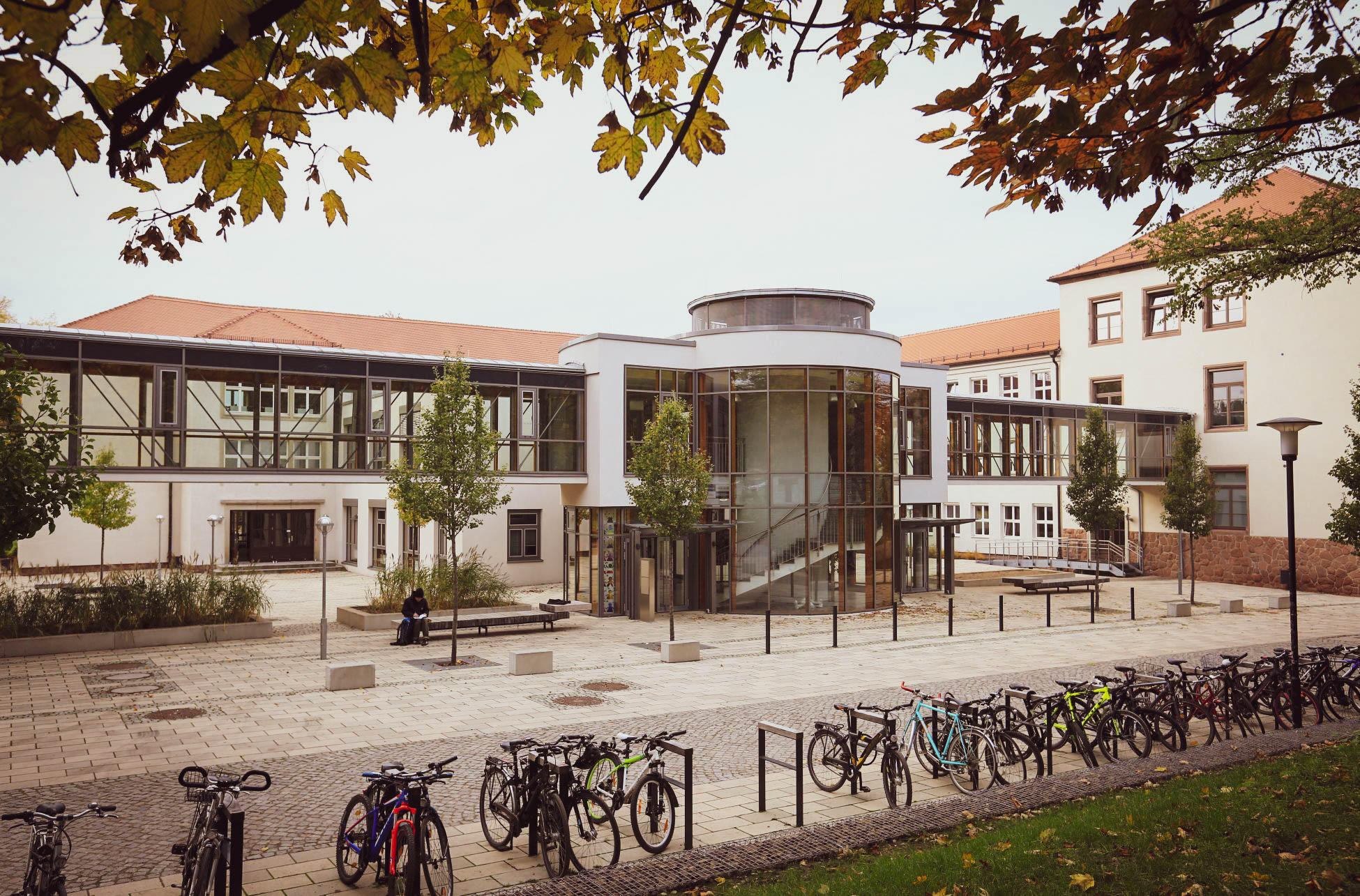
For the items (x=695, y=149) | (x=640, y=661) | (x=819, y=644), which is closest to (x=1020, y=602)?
(x=819, y=644)

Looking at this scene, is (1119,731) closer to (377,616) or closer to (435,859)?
(435,859)

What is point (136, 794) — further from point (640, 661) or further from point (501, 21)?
point (640, 661)

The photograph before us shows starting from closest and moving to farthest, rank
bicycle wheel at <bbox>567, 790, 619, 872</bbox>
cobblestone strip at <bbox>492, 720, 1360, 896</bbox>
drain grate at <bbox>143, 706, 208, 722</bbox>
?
1. cobblestone strip at <bbox>492, 720, 1360, 896</bbox>
2. bicycle wheel at <bbox>567, 790, 619, 872</bbox>
3. drain grate at <bbox>143, 706, 208, 722</bbox>

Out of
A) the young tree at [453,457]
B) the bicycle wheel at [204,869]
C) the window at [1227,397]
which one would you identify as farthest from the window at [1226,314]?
the bicycle wheel at [204,869]

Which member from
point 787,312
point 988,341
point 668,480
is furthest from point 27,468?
point 988,341

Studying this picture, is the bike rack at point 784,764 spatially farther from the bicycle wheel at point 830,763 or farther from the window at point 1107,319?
the window at point 1107,319

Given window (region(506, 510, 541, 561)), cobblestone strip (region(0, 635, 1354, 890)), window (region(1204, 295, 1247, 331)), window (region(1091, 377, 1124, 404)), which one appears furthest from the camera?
window (region(1091, 377, 1124, 404))

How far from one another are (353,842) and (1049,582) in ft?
87.1

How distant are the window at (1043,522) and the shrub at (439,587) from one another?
27178mm

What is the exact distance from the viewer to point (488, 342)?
132 feet

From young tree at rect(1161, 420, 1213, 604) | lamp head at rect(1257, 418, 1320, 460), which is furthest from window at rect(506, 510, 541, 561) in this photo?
lamp head at rect(1257, 418, 1320, 460)

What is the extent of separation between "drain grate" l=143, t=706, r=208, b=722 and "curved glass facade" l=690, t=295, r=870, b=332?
17.7m

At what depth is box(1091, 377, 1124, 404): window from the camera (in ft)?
130

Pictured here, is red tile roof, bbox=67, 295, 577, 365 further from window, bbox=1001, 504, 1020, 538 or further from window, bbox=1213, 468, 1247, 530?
window, bbox=1213, 468, 1247, 530
